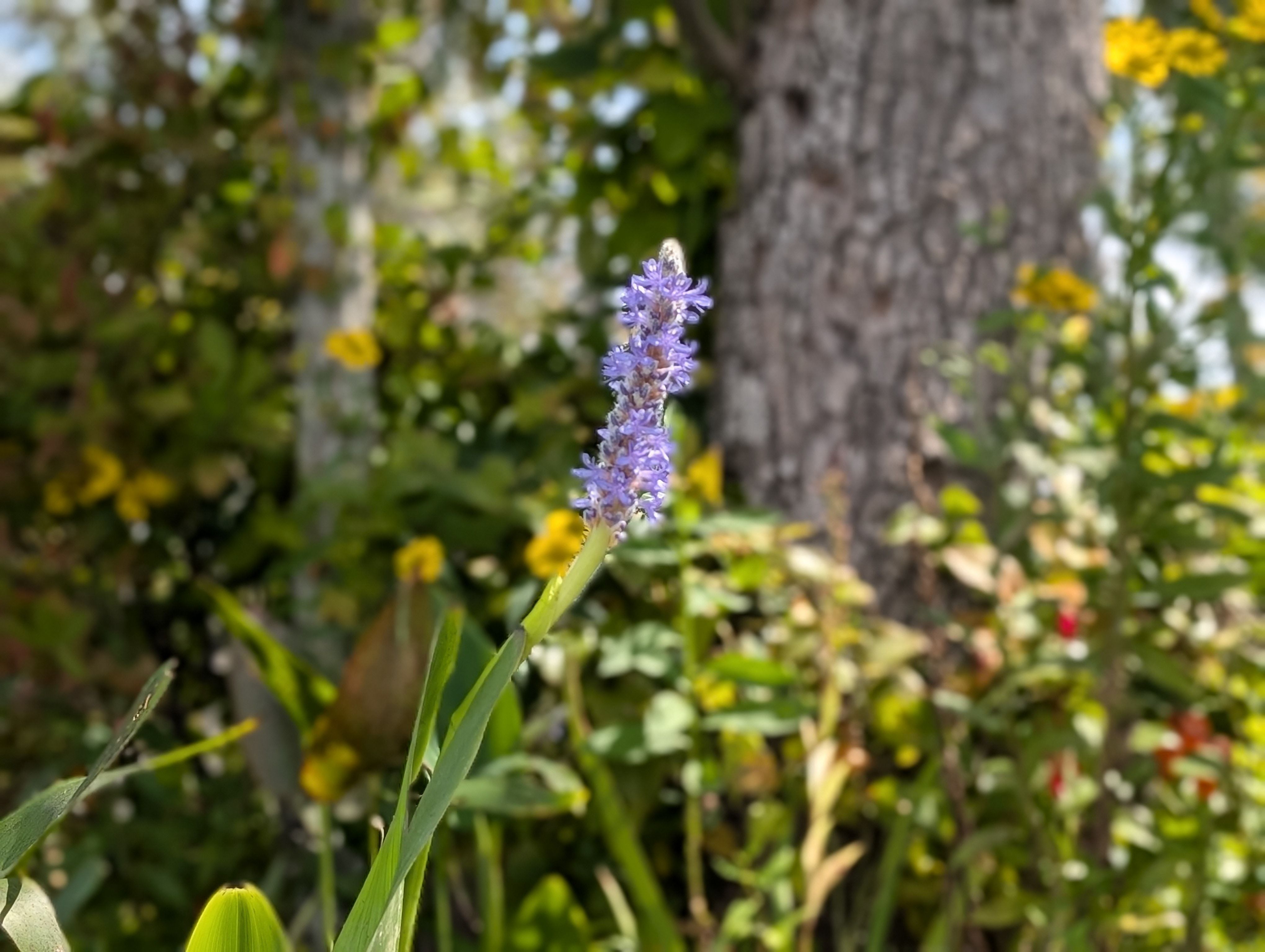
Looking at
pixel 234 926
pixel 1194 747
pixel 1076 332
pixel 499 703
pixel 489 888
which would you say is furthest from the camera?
pixel 1076 332

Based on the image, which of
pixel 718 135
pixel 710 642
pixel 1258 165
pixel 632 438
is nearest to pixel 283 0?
pixel 718 135

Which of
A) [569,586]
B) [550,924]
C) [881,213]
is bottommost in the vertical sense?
[550,924]

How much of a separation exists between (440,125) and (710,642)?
1.63 metres

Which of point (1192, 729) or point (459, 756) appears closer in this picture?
point (459, 756)

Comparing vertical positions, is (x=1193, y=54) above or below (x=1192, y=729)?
above

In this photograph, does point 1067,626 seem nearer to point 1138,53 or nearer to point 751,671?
point 751,671

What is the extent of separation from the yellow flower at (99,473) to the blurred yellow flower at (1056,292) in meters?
1.47

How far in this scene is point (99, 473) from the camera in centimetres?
200

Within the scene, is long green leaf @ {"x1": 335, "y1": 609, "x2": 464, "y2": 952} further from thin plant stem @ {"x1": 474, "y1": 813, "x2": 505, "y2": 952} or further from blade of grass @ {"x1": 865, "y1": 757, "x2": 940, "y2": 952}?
blade of grass @ {"x1": 865, "y1": 757, "x2": 940, "y2": 952}

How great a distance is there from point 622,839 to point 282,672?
1.41 ft

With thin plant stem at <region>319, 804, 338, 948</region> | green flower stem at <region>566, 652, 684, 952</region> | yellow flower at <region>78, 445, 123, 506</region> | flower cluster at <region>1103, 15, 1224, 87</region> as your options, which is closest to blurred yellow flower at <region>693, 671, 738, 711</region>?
green flower stem at <region>566, 652, 684, 952</region>

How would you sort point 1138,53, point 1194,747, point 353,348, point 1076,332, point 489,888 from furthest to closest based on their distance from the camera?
point 353,348
point 1076,332
point 1194,747
point 1138,53
point 489,888

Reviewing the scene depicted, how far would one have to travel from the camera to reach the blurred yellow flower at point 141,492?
2.04 metres

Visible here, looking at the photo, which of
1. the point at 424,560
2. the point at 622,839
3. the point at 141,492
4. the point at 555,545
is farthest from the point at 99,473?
the point at 622,839
